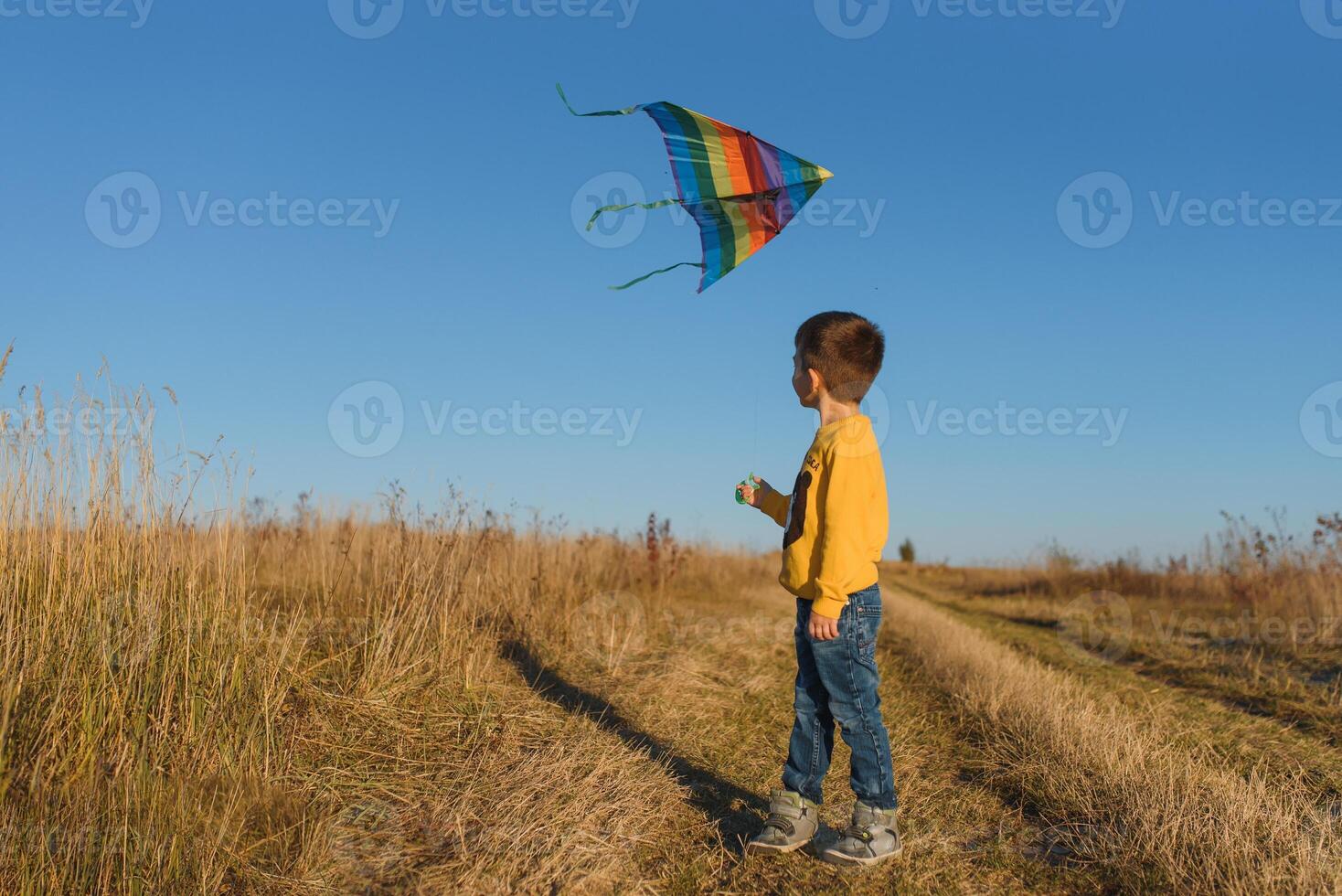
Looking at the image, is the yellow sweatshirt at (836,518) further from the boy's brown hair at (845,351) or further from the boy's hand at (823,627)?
the boy's brown hair at (845,351)

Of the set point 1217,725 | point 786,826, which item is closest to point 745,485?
point 786,826

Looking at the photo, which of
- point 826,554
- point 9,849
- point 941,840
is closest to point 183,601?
point 9,849

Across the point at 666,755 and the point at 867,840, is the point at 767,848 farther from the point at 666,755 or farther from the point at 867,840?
the point at 666,755

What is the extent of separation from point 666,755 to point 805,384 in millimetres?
1976

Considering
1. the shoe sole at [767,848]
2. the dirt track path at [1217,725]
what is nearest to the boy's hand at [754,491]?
the shoe sole at [767,848]

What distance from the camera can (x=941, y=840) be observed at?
3.19 metres

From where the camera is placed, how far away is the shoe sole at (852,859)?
2928mm

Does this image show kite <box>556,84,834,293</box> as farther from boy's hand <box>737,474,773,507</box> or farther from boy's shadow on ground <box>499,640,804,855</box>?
boy's shadow on ground <box>499,640,804,855</box>

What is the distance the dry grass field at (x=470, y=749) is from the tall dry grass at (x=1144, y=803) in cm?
1

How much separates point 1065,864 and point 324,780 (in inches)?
110

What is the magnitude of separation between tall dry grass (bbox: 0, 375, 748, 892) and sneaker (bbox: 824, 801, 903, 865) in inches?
22.3

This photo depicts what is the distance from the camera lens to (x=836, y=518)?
2.98m

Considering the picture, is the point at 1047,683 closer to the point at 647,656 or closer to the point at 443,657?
the point at 647,656

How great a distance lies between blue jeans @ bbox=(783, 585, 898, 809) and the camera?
3043 millimetres
